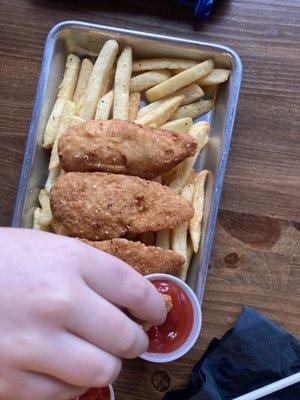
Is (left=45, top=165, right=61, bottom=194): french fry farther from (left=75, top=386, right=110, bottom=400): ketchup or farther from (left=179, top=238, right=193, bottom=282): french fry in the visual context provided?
(left=75, top=386, right=110, bottom=400): ketchup

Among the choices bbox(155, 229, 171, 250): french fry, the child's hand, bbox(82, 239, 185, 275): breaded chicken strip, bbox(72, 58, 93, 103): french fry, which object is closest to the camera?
the child's hand

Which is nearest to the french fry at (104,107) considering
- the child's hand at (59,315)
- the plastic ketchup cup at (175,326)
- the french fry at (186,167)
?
the french fry at (186,167)

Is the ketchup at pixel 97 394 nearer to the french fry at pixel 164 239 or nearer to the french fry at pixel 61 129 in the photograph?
the french fry at pixel 164 239

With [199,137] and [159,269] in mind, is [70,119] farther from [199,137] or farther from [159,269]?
[159,269]

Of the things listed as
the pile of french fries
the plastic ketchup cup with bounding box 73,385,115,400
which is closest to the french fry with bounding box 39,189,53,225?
the pile of french fries

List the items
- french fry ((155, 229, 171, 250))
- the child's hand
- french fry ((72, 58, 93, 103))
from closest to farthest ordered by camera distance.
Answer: the child's hand → french fry ((155, 229, 171, 250)) → french fry ((72, 58, 93, 103))

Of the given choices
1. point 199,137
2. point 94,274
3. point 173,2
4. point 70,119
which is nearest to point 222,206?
point 199,137
